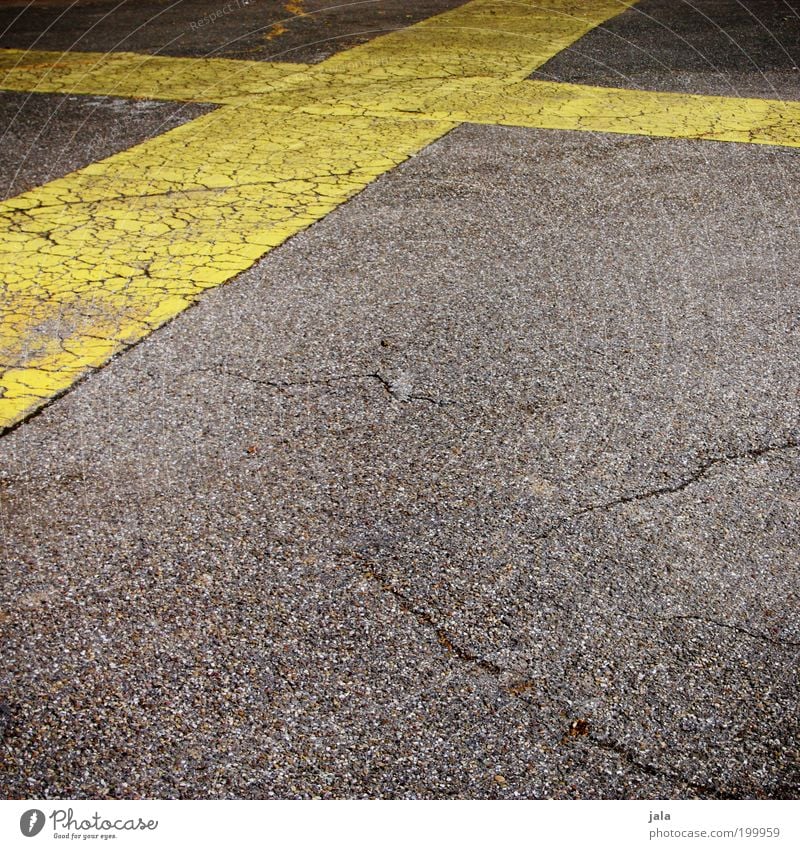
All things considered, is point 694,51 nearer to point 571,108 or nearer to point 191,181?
point 571,108

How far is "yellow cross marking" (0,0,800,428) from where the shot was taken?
3.82m

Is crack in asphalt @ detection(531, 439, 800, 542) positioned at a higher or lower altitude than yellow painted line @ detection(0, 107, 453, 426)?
lower

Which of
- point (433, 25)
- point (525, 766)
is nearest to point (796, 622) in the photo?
point (525, 766)

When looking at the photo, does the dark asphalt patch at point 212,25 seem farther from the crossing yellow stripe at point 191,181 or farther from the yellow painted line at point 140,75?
the crossing yellow stripe at point 191,181

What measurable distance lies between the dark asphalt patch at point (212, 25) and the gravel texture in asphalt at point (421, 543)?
485 centimetres

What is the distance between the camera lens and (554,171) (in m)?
5.43

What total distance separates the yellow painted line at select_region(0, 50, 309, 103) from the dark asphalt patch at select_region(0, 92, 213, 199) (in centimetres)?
23

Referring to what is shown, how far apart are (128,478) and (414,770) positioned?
1243 mm

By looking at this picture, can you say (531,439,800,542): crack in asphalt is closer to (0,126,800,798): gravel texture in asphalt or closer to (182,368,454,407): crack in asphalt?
(0,126,800,798): gravel texture in asphalt
